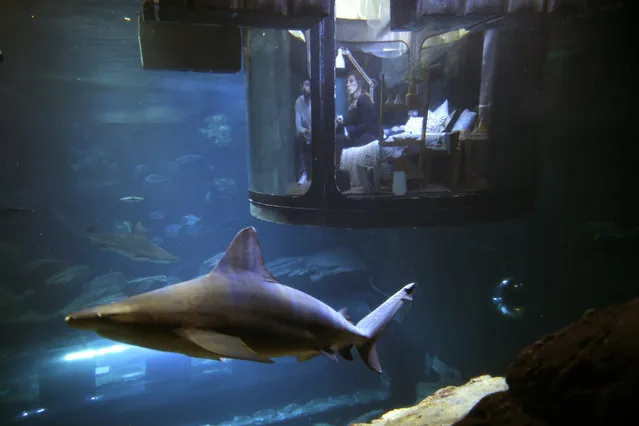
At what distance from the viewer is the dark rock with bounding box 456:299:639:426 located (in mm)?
1931

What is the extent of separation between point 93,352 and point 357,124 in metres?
11.7

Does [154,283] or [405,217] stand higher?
[405,217]

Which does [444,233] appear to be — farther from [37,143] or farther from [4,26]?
[37,143]

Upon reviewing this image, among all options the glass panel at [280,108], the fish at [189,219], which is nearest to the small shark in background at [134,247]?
the fish at [189,219]

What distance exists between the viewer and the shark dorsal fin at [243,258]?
2195mm

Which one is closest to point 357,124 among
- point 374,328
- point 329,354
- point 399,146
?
point 399,146

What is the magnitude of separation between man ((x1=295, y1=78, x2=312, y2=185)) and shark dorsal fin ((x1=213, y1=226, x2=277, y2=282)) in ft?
10.1

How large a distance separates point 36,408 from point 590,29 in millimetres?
14912

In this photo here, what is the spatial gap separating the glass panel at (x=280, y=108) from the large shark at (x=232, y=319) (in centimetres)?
303

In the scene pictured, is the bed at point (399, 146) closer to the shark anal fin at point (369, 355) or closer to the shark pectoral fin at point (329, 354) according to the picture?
the shark anal fin at point (369, 355)

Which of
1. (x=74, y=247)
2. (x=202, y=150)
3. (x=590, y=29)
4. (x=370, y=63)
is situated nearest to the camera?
(x=370, y=63)

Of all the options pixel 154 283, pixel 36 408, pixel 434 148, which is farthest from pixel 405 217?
pixel 154 283

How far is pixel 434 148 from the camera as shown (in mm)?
5062

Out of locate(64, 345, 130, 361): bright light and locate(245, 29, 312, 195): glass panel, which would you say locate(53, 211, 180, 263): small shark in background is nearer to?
locate(64, 345, 130, 361): bright light
